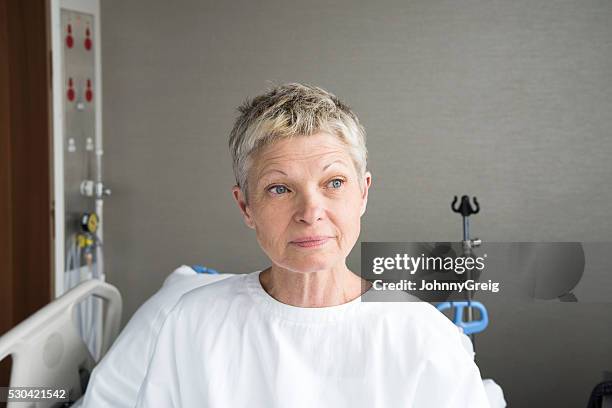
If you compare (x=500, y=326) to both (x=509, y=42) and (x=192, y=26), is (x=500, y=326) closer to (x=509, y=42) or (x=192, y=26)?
(x=509, y=42)

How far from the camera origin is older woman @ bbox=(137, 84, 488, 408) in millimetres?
1034

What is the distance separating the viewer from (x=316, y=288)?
112 centimetres

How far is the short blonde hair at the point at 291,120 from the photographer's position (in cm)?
103

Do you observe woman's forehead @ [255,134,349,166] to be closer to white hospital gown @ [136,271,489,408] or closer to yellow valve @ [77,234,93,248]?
white hospital gown @ [136,271,489,408]

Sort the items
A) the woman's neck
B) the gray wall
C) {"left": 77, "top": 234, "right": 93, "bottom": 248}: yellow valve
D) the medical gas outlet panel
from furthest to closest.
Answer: {"left": 77, "top": 234, "right": 93, "bottom": 248}: yellow valve
the medical gas outlet panel
the gray wall
the woman's neck

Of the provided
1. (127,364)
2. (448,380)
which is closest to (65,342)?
(127,364)

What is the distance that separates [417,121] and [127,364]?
61.1 inches

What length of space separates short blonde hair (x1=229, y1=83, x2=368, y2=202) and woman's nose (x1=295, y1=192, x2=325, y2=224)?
10cm

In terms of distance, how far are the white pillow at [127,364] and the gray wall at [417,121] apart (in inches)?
41.0

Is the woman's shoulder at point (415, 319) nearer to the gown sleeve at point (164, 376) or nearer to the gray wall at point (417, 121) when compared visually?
the gown sleeve at point (164, 376)

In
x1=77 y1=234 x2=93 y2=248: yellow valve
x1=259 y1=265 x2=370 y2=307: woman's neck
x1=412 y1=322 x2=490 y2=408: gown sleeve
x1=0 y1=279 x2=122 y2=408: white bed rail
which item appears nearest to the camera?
x1=412 y1=322 x2=490 y2=408: gown sleeve

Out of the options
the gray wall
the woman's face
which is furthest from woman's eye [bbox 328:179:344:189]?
the gray wall

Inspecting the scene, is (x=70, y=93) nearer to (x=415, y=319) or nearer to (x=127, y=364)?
(x=127, y=364)

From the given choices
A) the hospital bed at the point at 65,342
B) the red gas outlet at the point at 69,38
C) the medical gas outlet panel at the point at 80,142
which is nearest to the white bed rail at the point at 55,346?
the hospital bed at the point at 65,342
